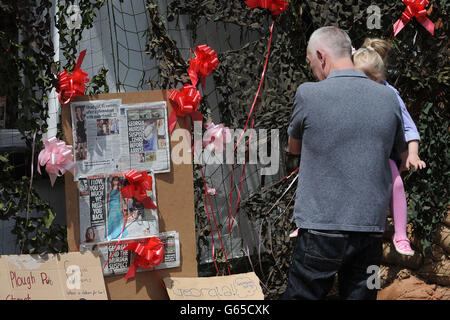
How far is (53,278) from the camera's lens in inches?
102

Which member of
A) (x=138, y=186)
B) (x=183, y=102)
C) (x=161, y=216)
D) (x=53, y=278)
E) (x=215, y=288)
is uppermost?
(x=183, y=102)

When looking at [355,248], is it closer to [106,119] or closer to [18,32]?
[106,119]

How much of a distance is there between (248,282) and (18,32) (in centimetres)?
177

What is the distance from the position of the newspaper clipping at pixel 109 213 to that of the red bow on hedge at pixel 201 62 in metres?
0.61

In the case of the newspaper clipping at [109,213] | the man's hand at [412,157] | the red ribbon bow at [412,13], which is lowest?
the newspaper clipping at [109,213]

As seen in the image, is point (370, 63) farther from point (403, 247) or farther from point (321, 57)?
point (403, 247)

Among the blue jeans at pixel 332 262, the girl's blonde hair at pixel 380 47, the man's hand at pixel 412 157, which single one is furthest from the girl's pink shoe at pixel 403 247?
the girl's blonde hair at pixel 380 47

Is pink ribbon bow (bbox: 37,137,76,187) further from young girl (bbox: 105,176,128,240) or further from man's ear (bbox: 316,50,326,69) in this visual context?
man's ear (bbox: 316,50,326,69)

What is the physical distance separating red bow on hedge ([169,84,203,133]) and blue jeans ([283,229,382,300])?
94cm

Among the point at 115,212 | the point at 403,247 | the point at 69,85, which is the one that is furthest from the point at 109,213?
the point at 403,247

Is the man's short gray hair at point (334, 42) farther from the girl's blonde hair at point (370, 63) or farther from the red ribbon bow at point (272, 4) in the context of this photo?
the red ribbon bow at point (272, 4)

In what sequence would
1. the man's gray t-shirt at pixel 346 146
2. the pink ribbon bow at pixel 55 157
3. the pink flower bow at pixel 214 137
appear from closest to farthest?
the man's gray t-shirt at pixel 346 146
the pink ribbon bow at pixel 55 157
the pink flower bow at pixel 214 137

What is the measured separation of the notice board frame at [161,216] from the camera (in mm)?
2631

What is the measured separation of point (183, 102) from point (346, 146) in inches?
39.8
